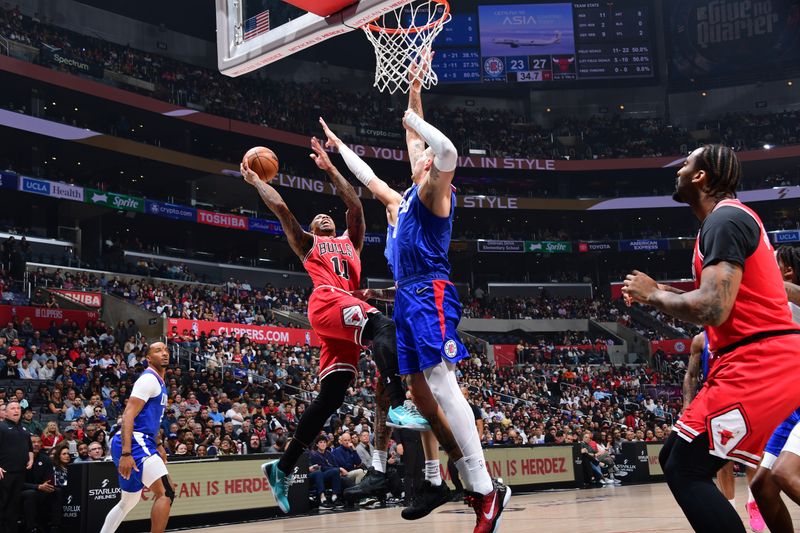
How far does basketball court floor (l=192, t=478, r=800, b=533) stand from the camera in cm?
775

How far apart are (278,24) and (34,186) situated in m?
23.3

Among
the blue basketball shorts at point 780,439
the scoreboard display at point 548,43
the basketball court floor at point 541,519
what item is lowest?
the basketball court floor at point 541,519

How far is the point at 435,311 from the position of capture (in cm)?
492

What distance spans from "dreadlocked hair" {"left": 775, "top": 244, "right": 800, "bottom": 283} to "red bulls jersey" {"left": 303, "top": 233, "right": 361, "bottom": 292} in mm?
3185

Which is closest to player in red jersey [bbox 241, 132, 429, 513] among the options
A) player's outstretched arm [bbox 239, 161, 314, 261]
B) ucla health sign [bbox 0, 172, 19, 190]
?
player's outstretched arm [bbox 239, 161, 314, 261]

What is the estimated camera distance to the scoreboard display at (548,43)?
45781 mm

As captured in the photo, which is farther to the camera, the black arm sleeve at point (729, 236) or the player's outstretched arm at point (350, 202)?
the player's outstretched arm at point (350, 202)

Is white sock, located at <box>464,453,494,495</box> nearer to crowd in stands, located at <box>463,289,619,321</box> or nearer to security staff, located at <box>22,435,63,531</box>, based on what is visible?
security staff, located at <box>22,435,63,531</box>

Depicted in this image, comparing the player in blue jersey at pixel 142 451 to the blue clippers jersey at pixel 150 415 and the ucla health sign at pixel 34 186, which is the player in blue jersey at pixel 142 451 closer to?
Answer: the blue clippers jersey at pixel 150 415

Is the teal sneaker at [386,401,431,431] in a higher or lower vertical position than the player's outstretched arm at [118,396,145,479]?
higher

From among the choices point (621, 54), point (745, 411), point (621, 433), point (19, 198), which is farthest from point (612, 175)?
point (745, 411)

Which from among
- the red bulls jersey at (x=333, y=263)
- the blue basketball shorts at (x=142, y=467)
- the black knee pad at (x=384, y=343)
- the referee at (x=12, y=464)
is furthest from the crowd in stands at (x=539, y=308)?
the black knee pad at (x=384, y=343)

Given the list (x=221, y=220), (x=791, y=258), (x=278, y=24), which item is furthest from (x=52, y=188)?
(x=791, y=258)

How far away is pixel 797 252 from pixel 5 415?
9.22 metres
